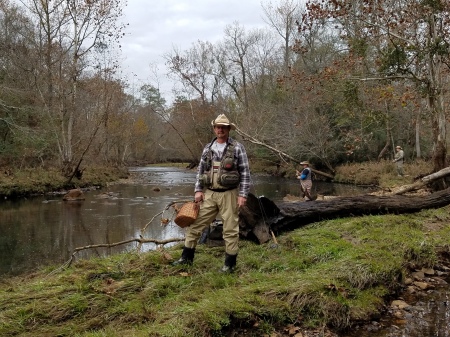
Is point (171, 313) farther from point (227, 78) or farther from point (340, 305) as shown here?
point (227, 78)

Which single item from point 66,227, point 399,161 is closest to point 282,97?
point 399,161

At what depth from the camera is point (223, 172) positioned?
4957 mm

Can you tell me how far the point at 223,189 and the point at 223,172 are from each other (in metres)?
0.23

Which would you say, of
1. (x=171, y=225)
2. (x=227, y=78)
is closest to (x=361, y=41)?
(x=171, y=225)

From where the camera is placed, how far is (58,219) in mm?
13133

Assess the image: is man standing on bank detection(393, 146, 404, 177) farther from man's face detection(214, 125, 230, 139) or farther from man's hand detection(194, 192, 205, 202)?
man's hand detection(194, 192, 205, 202)

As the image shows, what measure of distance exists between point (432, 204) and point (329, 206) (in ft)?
8.05

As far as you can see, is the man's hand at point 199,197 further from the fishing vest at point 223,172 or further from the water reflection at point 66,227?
the water reflection at point 66,227

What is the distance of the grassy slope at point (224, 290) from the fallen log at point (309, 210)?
1.55 feet

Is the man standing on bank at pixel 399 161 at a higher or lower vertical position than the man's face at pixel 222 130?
lower

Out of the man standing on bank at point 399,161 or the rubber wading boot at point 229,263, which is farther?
the man standing on bank at point 399,161

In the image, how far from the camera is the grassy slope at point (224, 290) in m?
3.60

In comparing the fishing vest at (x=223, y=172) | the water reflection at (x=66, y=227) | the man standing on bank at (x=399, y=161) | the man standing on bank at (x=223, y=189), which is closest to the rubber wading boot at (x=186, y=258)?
the man standing on bank at (x=223, y=189)

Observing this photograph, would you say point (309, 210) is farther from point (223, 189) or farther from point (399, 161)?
point (399, 161)
